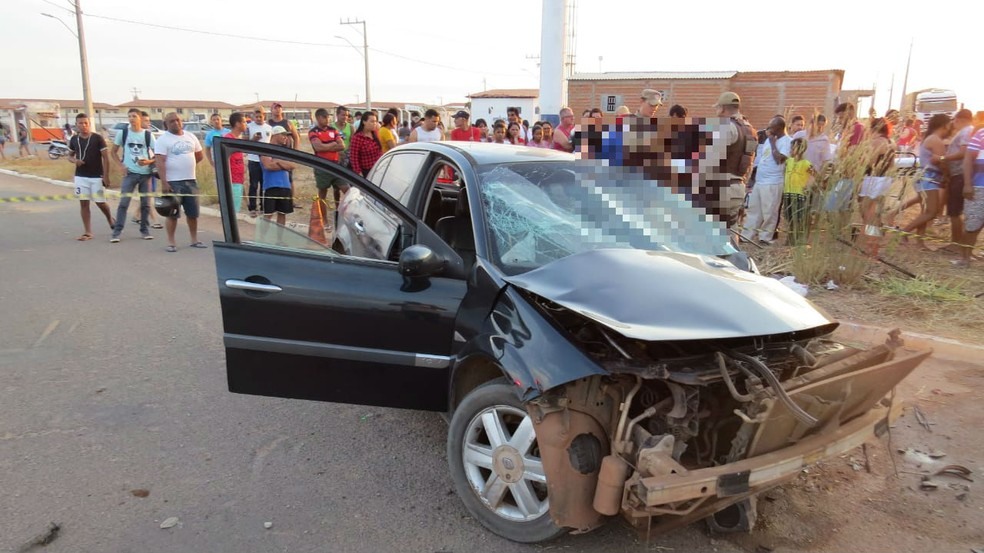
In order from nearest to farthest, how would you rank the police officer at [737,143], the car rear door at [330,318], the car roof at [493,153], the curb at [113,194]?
the car rear door at [330,318] < the car roof at [493,153] < the police officer at [737,143] < the curb at [113,194]

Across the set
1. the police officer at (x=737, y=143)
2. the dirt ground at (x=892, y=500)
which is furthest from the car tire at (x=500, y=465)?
the police officer at (x=737, y=143)

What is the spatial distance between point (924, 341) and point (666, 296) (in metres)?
3.60

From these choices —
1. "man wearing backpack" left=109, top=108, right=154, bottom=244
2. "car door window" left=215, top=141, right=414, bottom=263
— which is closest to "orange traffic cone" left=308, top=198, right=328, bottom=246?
"car door window" left=215, top=141, right=414, bottom=263

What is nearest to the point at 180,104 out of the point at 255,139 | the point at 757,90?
the point at 757,90

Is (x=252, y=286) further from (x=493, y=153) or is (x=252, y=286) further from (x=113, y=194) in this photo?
(x=113, y=194)

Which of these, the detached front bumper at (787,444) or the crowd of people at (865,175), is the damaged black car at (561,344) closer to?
the detached front bumper at (787,444)

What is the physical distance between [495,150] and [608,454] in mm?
2082

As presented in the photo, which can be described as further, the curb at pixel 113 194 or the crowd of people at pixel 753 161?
the curb at pixel 113 194

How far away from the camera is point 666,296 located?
257 centimetres

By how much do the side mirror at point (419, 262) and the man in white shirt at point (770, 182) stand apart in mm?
6224

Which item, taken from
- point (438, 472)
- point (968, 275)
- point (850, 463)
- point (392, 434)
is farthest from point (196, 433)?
point (968, 275)

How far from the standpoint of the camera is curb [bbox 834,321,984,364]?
471 cm

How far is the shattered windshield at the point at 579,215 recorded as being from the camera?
3.18m

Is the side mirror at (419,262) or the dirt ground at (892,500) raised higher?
the side mirror at (419,262)
